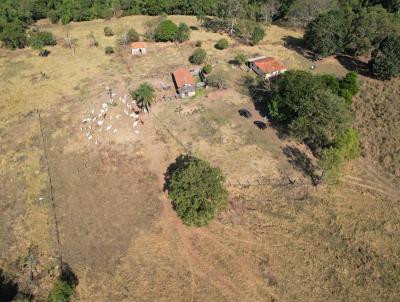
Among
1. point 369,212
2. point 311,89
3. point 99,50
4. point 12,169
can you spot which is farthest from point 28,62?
point 369,212

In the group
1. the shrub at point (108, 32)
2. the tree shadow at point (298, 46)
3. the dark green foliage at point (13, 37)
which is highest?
the tree shadow at point (298, 46)

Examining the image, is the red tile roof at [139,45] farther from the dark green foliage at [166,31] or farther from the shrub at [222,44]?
the shrub at [222,44]

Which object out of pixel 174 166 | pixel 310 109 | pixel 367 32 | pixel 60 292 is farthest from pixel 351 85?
pixel 60 292

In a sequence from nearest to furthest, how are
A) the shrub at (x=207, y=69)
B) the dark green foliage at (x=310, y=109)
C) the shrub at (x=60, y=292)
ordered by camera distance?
1. the shrub at (x=60, y=292)
2. the dark green foliage at (x=310, y=109)
3. the shrub at (x=207, y=69)

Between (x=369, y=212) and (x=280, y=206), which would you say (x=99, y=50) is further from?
(x=369, y=212)

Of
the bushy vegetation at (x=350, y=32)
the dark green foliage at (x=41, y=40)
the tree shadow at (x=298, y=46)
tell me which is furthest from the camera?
the dark green foliage at (x=41, y=40)

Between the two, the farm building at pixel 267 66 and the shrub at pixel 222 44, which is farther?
the shrub at pixel 222 44

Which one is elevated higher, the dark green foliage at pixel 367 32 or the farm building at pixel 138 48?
the dark green foliage at pixel 367 32

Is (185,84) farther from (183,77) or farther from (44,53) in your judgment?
(44,53)

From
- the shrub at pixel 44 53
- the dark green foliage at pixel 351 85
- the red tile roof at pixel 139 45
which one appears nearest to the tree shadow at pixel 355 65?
the dark green foliage at pixel 351 85
